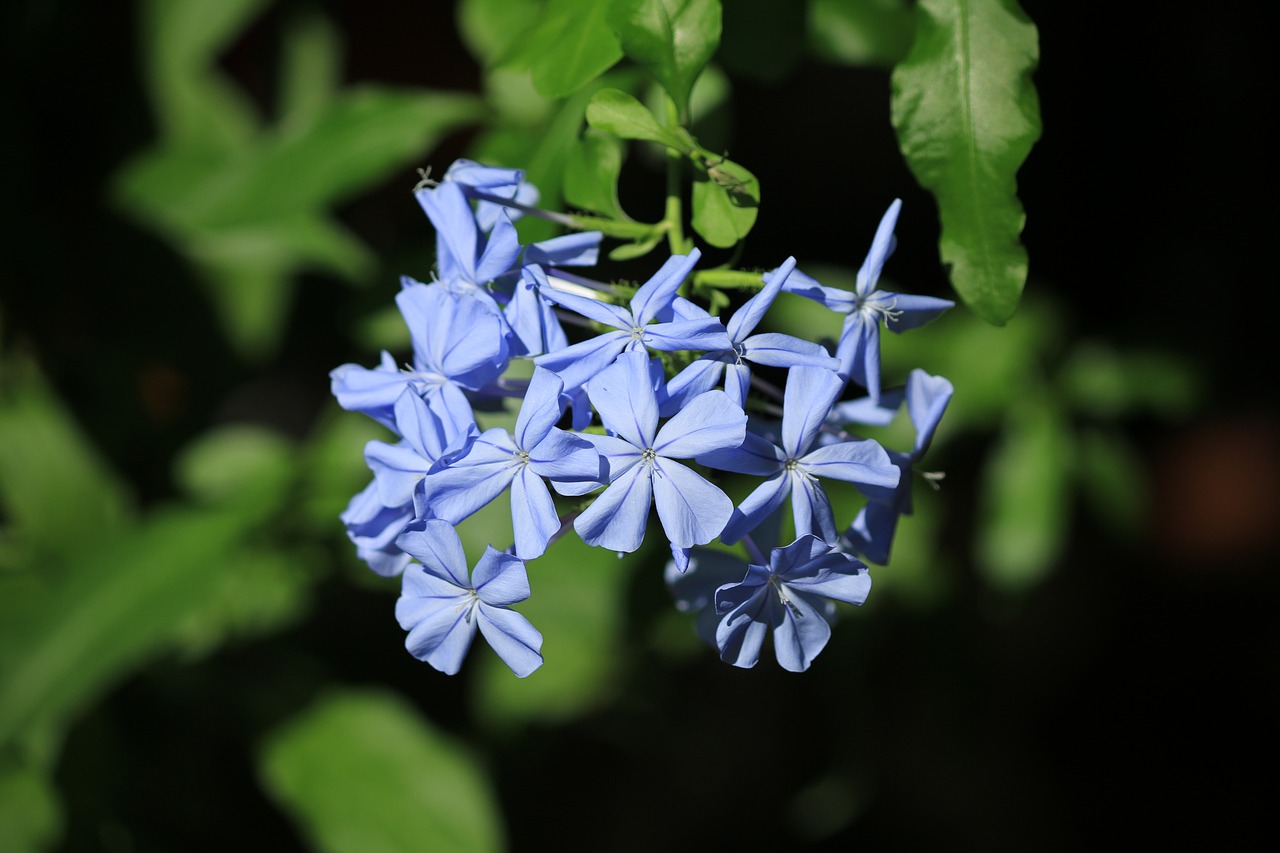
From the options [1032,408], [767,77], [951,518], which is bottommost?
[951,518]

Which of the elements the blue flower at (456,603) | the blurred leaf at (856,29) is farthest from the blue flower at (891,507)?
the blurred leaf at (856,29)

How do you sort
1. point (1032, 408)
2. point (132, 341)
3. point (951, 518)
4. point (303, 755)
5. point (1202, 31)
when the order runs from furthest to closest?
point (951, 518) < point (1202, 31) < point (132, 341) < point (1032, 408) < point (303, 755)

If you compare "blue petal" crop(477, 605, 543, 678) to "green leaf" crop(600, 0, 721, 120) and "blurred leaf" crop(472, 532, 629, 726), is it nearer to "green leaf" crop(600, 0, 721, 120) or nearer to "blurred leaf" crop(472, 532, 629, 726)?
"green leaf" crop(600, 0, 721, 120)

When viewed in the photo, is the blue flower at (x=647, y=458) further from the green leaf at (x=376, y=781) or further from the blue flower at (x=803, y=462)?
the green leaf at (x=376, y=781)

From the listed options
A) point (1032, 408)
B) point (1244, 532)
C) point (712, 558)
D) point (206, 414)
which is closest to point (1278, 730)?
point (1244, 532)

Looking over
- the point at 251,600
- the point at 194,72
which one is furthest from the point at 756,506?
the point at 194,72

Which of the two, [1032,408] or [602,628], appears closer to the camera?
[602,628]

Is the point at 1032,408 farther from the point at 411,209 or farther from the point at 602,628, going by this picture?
the point at 411,209
